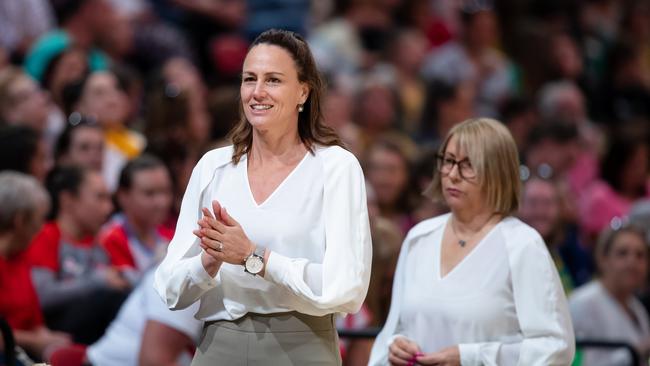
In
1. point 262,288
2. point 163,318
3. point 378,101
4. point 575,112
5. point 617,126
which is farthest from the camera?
point 617,126

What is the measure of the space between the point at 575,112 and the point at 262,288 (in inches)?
294

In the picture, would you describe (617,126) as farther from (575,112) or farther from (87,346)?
(87,346)

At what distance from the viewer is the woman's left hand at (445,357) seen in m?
4.46

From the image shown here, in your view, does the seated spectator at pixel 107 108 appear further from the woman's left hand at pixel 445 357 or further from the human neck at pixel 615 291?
the woman's left hand at pixel 445 357

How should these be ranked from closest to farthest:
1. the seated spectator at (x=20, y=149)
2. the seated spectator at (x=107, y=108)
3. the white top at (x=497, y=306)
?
1. the white top at (x=497, y=306)
2. the seated spectator at (x=20, y=149)
3. the seated spectator at (x=107, y=108)

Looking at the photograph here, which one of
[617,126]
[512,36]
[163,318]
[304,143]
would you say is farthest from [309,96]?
[512,36]

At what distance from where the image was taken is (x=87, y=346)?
237 inches

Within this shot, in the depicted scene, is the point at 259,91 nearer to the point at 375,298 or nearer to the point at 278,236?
the point at 278,236

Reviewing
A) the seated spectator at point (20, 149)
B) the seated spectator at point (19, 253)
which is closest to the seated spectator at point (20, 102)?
the seated spectator at point (20, 149)

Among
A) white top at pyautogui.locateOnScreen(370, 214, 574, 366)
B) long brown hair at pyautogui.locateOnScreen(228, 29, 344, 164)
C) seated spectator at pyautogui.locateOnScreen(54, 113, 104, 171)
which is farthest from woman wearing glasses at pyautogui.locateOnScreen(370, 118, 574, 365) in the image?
seated spectator at pyautogui.locateOnScreen(54, 113, 104, 171)

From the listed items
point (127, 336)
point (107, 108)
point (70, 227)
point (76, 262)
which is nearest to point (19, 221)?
point (76, 262)

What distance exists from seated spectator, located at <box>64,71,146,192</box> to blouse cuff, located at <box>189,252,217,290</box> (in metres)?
4.02

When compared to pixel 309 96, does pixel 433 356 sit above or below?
below

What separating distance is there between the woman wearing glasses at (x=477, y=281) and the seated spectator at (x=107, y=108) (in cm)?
368
